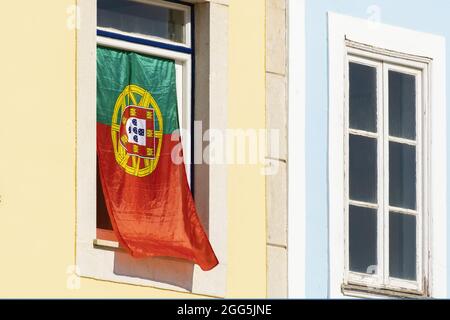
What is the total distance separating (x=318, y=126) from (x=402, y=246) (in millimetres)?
1101

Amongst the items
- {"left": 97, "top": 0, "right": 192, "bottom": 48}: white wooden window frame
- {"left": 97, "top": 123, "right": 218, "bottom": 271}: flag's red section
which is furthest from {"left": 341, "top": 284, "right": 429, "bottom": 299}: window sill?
{"left": 97, "top": 0, "right": 192, "bottom": 48}: white wooden window frame

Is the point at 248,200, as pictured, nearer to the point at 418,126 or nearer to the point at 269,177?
the point at 269,177

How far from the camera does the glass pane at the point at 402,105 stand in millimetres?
20141

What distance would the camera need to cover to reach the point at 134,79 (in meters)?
18.7

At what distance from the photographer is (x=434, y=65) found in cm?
2039

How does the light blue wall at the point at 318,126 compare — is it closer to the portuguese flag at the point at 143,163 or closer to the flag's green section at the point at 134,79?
the portuguese flag at the point at 143,163

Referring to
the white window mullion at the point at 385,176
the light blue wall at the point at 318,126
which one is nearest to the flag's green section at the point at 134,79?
the light blue wall at the point at 318,126

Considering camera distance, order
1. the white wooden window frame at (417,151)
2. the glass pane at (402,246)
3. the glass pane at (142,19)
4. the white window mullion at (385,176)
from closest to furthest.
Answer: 1. the glass pane at (142,19)
2. the white wooden window frame at (417,151)
3. the white window mullion at (385,176)
4. the glass pane at (402,246)

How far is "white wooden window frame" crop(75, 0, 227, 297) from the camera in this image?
59.1ft
